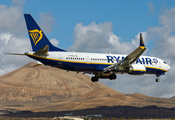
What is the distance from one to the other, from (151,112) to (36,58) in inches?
3454

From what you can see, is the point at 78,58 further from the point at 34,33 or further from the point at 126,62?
the point at 34,33

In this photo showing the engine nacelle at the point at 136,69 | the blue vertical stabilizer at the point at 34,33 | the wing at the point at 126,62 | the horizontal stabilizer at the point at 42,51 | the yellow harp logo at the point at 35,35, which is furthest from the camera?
the engine nacelle at the point at 136,69

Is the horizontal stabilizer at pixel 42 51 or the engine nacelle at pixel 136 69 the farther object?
the engine nacelle at pixel 136 69

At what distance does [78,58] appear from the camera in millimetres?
48156

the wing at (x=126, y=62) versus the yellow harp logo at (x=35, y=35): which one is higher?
the yellow harp logo at (x=35, y=35)

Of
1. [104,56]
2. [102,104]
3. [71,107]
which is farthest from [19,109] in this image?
[104,56]

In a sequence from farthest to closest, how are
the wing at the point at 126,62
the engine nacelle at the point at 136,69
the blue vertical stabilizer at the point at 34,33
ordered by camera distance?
the engine nacelle at the point at 136,69, the blue vertical stabilizer at the point at 34,33, the wing at the point at 126,62

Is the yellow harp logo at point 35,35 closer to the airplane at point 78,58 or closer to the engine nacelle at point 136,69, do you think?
→ the airplane at point 78,58

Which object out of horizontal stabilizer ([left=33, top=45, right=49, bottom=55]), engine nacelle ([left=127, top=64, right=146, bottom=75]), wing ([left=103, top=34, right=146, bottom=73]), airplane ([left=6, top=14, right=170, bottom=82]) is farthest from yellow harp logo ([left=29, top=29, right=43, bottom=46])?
engine nacelle ([left=127, top=64, right=146, bottom=75])

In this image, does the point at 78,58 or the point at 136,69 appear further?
the point at 136,69

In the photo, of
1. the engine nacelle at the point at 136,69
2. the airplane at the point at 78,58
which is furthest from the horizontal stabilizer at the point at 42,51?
the engine nacelle at the point at 136,69

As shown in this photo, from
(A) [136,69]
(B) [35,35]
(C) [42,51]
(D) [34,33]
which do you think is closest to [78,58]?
(C) [42,51]

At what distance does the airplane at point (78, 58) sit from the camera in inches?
1801

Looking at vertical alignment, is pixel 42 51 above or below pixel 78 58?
above
